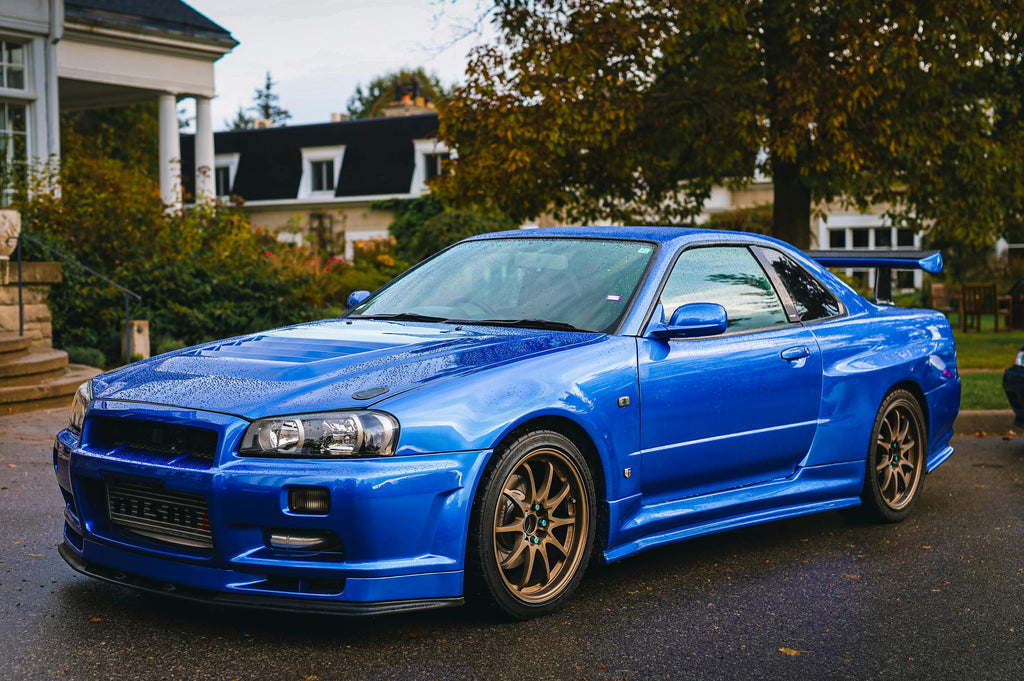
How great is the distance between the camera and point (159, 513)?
4.31 meters

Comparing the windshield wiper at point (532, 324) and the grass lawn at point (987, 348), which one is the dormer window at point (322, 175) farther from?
the windshield wiper at point (532, 324)

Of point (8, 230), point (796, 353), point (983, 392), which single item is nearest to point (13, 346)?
point (8, 230)

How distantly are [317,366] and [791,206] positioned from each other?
45.4ft

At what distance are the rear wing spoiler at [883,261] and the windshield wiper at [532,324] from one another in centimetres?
254

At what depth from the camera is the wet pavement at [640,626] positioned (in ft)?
13.3

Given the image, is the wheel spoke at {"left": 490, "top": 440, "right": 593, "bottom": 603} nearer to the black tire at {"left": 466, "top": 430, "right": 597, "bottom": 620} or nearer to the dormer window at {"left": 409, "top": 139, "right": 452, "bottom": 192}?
the black tire at {"left": 466, "top": 430, "right": 597, "bottom": 620}

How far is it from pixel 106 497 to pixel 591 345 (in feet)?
6.56

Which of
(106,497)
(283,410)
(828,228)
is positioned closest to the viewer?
(283,410)

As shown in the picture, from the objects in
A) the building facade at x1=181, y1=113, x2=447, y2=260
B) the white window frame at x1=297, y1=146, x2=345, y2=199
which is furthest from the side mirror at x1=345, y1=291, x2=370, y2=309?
the white window frame at x1=297, y1=146, x2=345, y2=199

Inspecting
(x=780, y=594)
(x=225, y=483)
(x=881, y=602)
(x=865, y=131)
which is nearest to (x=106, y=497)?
(x=225, y=483)

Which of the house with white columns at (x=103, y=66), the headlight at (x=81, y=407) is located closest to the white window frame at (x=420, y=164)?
the house with white columns at (x=103, y=66)

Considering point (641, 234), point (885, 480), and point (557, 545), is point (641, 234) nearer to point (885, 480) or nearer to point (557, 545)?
point (557, 545)

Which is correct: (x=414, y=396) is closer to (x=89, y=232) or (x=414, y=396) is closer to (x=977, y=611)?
(x=977, y=611)

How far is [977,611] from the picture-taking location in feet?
16.0
